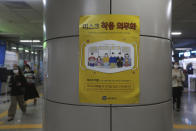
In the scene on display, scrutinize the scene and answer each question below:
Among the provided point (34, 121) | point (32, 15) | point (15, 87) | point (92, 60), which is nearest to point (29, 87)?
point (15, 87)

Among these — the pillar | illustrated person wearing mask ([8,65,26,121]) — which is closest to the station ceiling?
illustrated person wearing mask ([8,65,26,121])

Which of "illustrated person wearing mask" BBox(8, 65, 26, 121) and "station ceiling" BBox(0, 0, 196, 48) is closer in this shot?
"illustrated person wearing mask" BBox(8, 65, 26, 121)

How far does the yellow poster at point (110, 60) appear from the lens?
199cm

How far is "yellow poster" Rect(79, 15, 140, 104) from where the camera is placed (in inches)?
78.4

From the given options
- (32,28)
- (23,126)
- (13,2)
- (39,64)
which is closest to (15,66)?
(23,126)

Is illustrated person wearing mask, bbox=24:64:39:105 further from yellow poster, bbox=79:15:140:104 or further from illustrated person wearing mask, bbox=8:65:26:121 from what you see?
yellow poster, bbox=79:15:140:104

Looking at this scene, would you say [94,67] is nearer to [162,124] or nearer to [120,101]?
[120,101]

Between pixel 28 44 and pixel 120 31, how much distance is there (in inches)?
734

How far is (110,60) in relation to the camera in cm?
199

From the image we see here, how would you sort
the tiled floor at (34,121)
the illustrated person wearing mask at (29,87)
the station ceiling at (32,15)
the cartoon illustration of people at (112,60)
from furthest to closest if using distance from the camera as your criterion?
the illustrated person wearing mask at (29,87) → the station ceiling at (32,15) → the tiled floor at (34,121) → the cartoon illustration of people at (112,60)

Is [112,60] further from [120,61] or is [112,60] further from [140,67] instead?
[140,67]

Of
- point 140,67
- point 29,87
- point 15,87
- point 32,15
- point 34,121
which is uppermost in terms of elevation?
point 32,15

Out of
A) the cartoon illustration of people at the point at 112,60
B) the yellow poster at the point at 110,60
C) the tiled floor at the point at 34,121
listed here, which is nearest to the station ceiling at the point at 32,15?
the tiled floor at the point at 34,121

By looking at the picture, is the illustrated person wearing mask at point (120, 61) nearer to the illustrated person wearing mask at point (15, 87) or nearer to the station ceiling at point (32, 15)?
the illustrated person wearing mask at point (15, 87)
